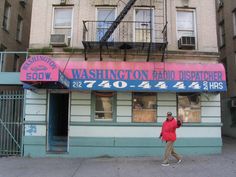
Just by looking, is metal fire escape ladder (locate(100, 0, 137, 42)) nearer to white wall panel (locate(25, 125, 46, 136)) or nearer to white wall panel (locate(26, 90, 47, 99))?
white wall panel (locate(26, 90, 47, 99))

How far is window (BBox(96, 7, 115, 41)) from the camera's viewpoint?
12.7m

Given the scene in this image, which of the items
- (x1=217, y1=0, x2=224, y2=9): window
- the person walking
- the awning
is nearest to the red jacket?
the person walking

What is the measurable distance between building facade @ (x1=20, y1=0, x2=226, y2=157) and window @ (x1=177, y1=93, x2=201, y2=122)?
0.14 feet

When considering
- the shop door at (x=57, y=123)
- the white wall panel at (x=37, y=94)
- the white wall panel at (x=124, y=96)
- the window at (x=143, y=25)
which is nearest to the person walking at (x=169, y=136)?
the white wall panel at (x=124, y=96)

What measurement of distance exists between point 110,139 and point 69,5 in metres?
6.26

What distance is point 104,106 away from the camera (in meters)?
12.3

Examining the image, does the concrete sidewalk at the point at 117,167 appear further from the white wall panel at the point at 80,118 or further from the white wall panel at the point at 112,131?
the white wall panel at the point at 80,118

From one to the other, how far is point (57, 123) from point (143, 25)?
6098 millimetres

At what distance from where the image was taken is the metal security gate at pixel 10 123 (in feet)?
40.4

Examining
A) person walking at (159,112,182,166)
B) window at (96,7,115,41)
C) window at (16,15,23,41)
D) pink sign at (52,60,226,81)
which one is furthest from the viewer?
window at (16,15,23,41)

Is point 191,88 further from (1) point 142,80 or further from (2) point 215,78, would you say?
(1) point 142,80

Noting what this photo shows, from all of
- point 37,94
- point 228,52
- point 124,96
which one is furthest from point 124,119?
point 228,52

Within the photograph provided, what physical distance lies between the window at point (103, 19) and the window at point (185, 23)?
119 inches

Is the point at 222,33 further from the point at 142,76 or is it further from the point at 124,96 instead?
the point at 124,96
